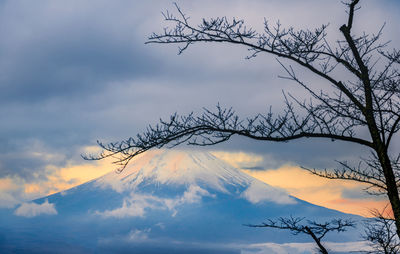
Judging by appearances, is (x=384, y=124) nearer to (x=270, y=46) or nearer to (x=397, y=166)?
(x=397, y=166)

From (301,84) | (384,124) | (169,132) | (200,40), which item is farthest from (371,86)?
(169,132)

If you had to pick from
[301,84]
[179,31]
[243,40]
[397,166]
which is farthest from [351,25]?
[179,31]

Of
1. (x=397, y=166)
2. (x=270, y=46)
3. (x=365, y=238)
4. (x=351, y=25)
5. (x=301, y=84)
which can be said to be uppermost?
(x=351, y=25)

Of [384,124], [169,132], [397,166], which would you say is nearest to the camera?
[169,132]

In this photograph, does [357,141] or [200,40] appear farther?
→ [200,40]

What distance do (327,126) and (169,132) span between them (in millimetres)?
1899

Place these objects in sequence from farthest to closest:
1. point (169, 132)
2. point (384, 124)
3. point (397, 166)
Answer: point (397, 166)
point (384, 124)
point (169, 132)

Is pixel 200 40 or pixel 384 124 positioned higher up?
pixel 200 40

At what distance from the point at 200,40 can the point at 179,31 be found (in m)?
0.29

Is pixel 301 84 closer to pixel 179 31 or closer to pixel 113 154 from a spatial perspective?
pixel 179 31

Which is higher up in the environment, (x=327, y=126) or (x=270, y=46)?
(x=270, y=46)

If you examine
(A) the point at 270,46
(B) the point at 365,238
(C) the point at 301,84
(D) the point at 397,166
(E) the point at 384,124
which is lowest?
(B) the point at 365,238

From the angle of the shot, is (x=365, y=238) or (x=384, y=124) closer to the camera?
(x=384, y=124)

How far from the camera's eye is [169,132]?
489 centimetres
